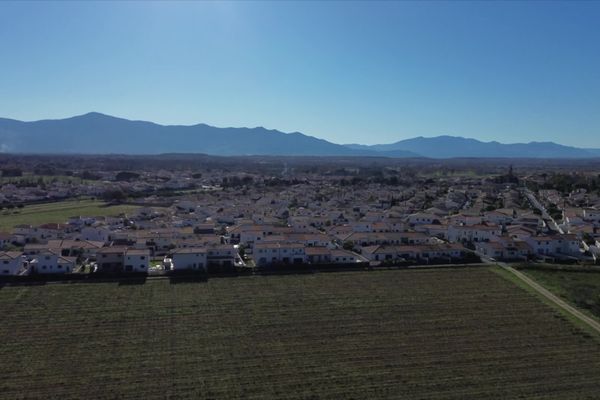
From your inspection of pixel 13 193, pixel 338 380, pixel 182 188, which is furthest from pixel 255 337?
pixel 182 188

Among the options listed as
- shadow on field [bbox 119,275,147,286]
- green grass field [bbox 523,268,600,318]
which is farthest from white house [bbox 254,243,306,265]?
green grass field [bbox 523,268,600,318]

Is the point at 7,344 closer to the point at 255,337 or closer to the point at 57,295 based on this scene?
the point at 57,295

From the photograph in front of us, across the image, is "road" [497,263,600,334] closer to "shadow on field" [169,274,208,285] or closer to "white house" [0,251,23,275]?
"shadow on field" [169,274,208,285]

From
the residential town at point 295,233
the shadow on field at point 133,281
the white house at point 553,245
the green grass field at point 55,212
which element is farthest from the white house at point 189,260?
the white house at point 553,245

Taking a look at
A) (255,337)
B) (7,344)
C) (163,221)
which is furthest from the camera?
(163,221)

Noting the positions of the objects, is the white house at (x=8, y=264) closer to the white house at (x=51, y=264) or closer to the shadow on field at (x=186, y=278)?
the white house at (x=51, y=264)

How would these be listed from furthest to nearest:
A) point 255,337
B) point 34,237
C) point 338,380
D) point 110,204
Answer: point 110,204
point 34,237
point 255,337
point 338,380
